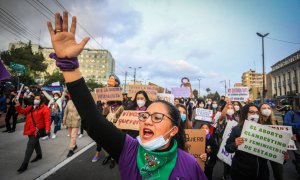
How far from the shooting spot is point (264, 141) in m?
3.56

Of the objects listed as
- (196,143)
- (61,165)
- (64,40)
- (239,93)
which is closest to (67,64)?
(64,40)

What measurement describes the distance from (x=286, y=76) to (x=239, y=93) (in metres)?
56.2

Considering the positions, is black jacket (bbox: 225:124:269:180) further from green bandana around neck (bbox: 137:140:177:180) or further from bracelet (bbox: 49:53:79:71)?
bracelet (bbox: 49:53:79:71)

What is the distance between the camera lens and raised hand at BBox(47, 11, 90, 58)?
1.52 metres

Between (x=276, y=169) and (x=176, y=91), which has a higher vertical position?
(x=176, y=91)

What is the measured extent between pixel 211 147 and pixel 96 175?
2.87 metres

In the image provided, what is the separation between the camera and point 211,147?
15.7 feet

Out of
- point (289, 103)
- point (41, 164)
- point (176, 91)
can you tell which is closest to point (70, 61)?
point (41, 164)

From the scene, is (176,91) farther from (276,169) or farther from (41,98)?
(276,169)

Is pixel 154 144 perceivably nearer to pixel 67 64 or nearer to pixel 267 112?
pixel 67 64

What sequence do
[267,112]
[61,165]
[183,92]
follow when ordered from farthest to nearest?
1. [183,92]
2. [61,165]
3. [267,112]

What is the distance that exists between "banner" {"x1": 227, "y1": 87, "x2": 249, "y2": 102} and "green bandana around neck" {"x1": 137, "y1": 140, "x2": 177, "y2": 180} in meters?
10.1

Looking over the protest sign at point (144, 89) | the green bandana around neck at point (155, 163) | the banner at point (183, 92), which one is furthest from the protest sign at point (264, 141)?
the banner at point (183, 92)

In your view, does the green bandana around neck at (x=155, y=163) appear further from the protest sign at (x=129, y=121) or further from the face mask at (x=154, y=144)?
the protest sign at (x=129, y=121)
